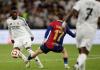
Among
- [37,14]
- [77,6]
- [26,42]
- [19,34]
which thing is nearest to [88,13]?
[77,6]

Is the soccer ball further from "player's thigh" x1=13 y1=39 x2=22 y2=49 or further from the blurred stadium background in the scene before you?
the blurred stadium background

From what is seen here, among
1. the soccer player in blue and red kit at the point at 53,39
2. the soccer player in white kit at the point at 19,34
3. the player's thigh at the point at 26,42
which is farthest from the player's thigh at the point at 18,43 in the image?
the soccer player in blue and red kit at the point at 53,39

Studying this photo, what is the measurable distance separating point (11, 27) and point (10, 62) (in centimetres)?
260

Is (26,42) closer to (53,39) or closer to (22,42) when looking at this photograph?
(22,42)

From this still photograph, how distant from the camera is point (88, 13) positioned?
45.4ft

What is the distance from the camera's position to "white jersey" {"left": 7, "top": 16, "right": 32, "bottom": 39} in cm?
1784

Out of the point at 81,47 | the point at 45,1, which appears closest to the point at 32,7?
the point at 45,1

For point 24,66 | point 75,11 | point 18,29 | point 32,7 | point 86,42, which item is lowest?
point 32,7

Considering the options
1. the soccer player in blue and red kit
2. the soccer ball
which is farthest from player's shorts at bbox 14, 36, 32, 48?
the soccer player in blue and red kit

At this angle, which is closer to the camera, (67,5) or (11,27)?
(11,27)

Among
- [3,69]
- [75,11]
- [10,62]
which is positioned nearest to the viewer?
[75,11]

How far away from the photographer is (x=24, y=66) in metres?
18.4

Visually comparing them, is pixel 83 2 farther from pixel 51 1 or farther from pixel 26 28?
pixel 51 1

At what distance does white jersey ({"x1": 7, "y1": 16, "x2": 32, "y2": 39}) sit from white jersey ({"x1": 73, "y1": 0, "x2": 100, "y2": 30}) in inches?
172
